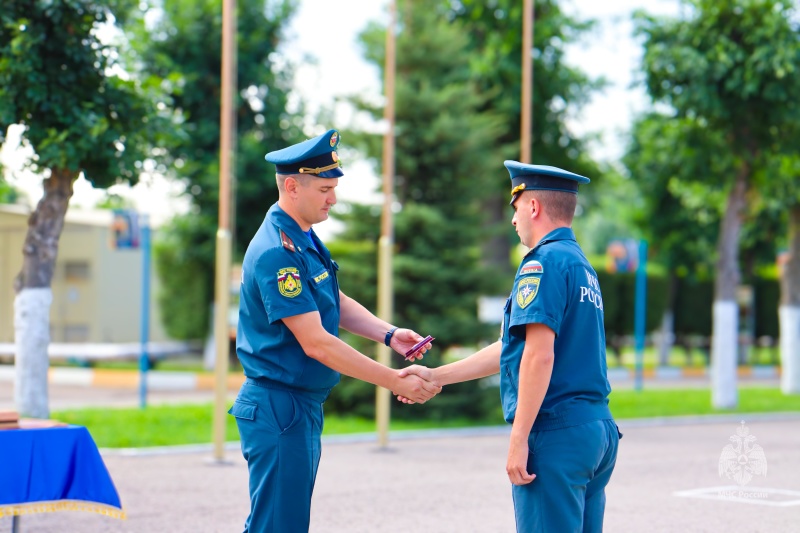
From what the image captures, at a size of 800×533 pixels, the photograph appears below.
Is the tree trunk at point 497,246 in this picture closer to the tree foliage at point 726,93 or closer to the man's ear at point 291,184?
the tree foliage at point 726,93

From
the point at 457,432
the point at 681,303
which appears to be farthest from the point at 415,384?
the point at 681,303

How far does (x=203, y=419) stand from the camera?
15.3 meters

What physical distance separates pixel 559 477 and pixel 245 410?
121 cm

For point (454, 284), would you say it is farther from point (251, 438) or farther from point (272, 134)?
point (251, 438)

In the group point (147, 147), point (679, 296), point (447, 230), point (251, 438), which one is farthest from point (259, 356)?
point (679, 296)

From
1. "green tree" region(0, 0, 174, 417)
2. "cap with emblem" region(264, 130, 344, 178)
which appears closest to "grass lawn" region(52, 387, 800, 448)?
"green tree" region(0, 0, 174, 417)

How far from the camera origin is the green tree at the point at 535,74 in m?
23.2

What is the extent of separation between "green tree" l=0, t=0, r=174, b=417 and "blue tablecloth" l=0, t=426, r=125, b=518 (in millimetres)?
4930

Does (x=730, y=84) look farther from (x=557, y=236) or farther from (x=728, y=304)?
(x=557, y=236)

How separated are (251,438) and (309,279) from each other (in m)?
0.65

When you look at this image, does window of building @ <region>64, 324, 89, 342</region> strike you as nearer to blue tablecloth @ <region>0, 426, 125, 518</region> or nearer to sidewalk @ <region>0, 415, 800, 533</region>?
sidewalk @ <region>0, 415, 800, 533</region>

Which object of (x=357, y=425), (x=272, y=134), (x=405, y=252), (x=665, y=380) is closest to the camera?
(x=357, y=425)

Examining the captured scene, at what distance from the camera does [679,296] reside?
36781 millimetres

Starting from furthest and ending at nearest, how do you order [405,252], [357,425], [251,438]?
[405,252]
[357,425]
[251,438]
